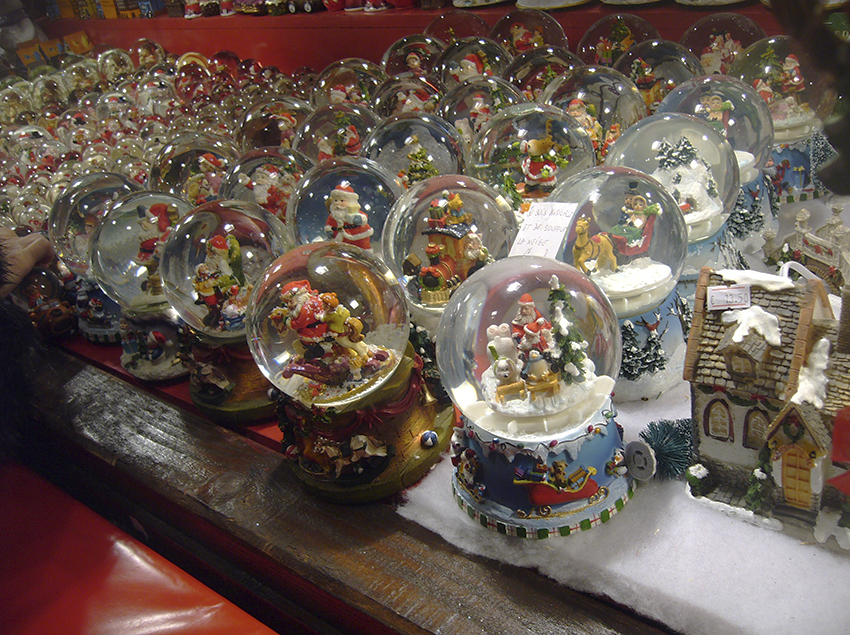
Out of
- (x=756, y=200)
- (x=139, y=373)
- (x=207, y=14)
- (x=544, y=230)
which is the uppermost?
(x=207, y=14)

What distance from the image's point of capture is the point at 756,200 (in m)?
3.56

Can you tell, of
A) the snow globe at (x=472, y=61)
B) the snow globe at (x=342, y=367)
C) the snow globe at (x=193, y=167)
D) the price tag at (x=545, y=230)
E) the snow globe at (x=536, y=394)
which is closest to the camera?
the snow globe at (x=536, y=394)

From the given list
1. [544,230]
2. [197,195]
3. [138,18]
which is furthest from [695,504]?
[138,18]

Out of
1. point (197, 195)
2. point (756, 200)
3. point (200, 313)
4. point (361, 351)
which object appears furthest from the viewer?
point (197, 195)

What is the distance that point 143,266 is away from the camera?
371 centimetres

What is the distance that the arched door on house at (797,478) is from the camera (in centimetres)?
195

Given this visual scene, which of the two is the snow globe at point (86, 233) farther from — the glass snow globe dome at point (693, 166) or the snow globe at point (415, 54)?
the glass snow globe dome at point (693, 166)

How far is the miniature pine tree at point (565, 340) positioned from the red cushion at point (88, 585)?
138cm

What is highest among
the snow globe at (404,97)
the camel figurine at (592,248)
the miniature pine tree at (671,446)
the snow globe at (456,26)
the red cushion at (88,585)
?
the snow globe at (456,26)

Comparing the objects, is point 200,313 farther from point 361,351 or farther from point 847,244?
point 847,244

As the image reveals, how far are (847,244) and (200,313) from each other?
2.92m

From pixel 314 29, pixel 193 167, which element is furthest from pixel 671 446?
pixel 314 29

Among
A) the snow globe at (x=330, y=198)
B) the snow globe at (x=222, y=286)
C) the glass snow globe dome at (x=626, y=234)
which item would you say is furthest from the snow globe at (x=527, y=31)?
the snow globe at (x=222, y=286)

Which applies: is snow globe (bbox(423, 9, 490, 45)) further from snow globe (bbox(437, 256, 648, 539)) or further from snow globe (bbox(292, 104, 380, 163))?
snow globe (bbox(437, 256, 648, 539))
